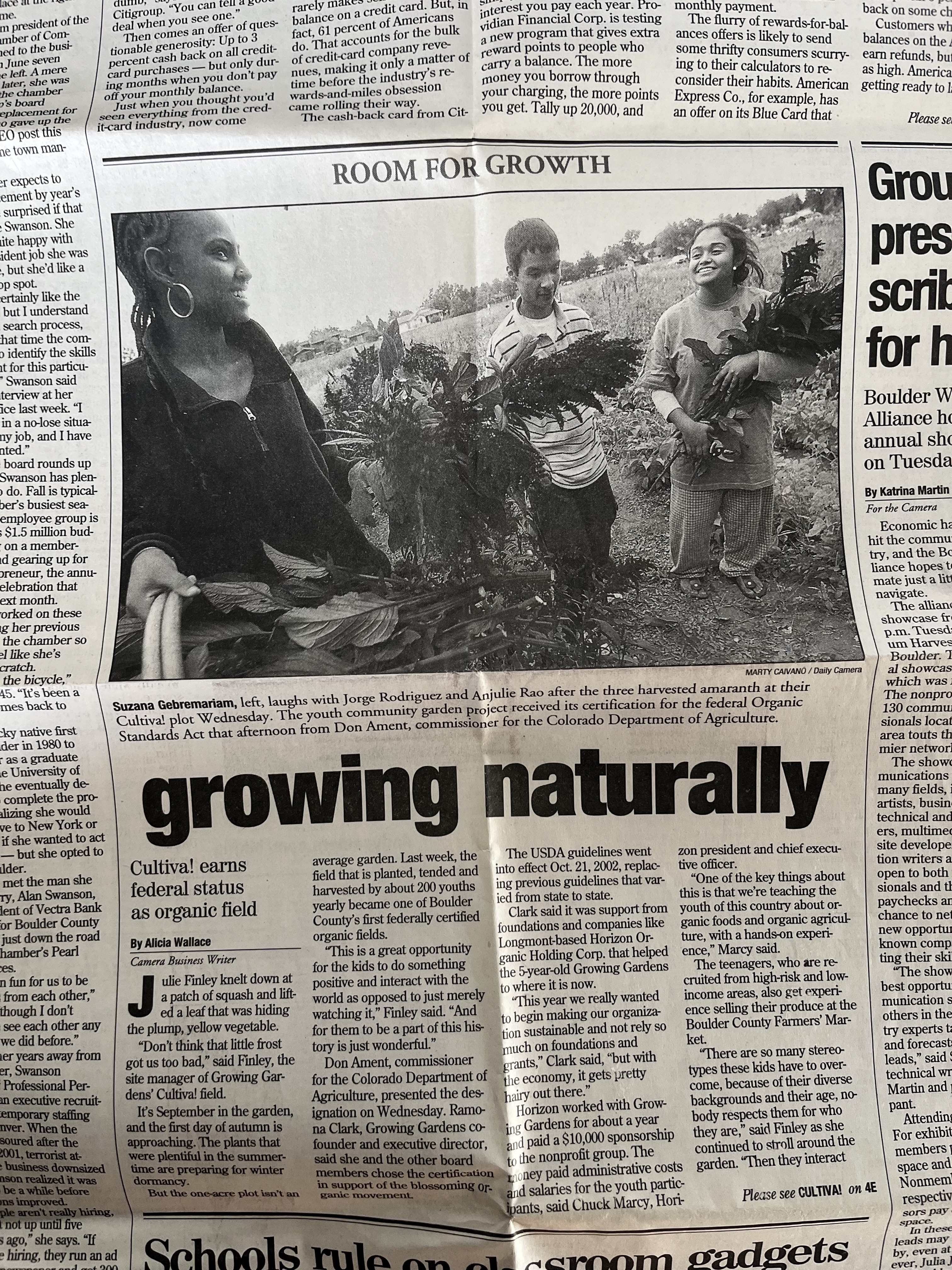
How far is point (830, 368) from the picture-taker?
0.63m

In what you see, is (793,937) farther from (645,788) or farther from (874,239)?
(874,239)

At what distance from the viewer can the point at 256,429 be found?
63cm

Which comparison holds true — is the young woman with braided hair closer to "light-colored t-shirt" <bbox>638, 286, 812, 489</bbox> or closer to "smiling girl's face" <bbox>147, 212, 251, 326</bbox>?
"smiling girl's face" <bbox>147, 212, 251, 326</bbox>

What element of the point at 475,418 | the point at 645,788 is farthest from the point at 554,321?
the point at 645,788

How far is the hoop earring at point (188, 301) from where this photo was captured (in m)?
0.63

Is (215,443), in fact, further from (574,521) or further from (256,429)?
(574,521)

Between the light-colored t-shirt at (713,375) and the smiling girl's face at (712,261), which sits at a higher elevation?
the smiling girl's face at (712,261)

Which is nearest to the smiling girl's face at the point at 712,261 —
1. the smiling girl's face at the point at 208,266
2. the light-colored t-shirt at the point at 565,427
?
the light-colored t-shirt at the point at 565,427

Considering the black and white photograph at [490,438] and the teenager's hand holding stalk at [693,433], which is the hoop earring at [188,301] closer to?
the black and white photograph at [490,438]

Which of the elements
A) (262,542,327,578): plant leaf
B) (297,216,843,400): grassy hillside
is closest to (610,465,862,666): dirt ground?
(297,216,843,400): grassy hillside

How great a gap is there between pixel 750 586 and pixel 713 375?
182mm

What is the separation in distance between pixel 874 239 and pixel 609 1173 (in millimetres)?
Result: 819

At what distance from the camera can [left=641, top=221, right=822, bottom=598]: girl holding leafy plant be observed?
62 centimetres

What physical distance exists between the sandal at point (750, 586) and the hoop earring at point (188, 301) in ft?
1.70
